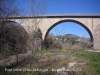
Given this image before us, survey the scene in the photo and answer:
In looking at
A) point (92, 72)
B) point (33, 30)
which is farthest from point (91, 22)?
point (33, 30)

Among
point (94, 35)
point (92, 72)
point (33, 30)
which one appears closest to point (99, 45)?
point (94, 35)

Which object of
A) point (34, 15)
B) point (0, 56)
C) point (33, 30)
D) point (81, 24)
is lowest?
point (0, 56)

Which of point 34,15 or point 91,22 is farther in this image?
point 91,22

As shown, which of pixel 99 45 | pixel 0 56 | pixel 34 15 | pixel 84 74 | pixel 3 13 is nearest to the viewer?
pixel 3 13

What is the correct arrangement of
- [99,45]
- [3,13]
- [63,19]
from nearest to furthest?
[3,13], [99,45], [63,19]

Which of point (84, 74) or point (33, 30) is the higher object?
point (33, 30)

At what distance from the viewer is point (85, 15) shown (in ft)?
88.1

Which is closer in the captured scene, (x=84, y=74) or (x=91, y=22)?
(x=84, y=74)

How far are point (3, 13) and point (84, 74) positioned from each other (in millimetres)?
4901

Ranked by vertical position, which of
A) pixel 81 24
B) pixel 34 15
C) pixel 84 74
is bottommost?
pixel 84 74

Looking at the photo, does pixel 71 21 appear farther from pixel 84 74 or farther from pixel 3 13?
pixel 3 13

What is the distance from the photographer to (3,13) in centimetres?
579

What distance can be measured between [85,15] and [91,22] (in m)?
1.68

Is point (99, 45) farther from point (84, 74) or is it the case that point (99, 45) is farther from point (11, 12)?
point (11, 12)
